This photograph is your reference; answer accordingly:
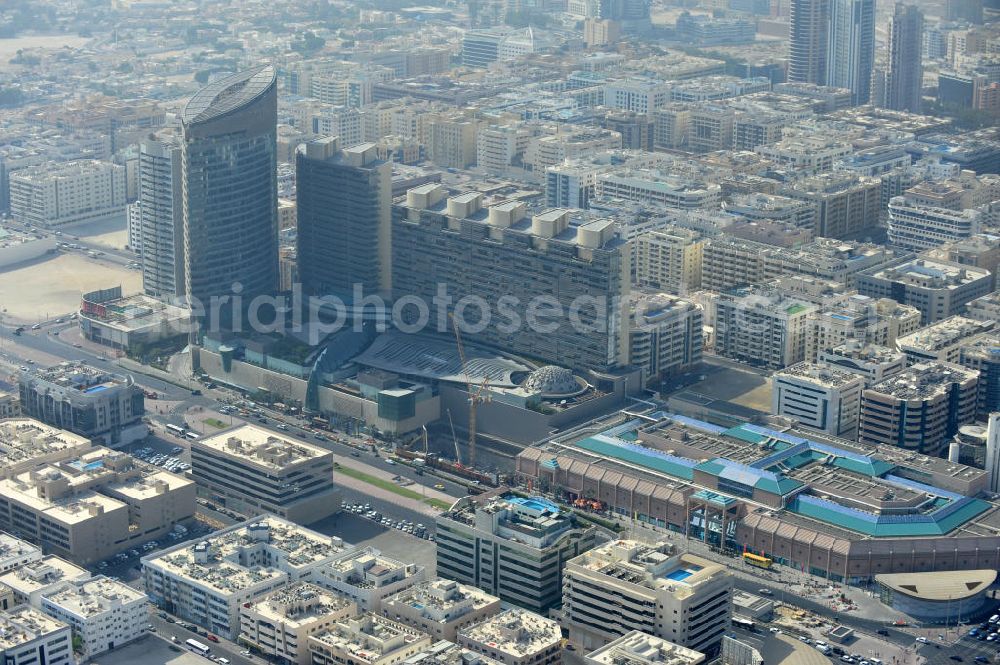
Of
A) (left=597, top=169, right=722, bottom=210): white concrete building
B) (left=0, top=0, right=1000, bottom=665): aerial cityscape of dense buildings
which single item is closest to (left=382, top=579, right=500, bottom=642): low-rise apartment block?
(left=0, top=0, right=1000, bottom=665): aerial cityscape of dense buildings

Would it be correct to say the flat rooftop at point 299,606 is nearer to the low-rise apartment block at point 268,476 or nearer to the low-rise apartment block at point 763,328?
the low-rise apartment block at point 268,476

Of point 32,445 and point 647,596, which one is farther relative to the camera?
point 32,445

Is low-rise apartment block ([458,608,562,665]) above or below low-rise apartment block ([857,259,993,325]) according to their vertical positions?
below

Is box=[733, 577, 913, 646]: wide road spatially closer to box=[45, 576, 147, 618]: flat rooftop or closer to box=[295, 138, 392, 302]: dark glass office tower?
box=[45, 576, 147, 618]: flat rooftop

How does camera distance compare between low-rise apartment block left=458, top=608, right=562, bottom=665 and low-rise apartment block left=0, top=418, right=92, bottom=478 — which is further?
low-rise apartment block left=0, top=418, right=92, bottom=478

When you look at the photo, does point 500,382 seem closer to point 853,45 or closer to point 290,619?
point 290,619

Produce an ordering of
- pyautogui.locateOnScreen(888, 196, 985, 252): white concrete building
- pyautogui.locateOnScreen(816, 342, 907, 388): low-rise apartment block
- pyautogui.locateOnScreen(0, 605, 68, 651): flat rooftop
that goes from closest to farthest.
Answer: pyautogui.locateOnScreen(0, 605, 68, 651): flat rooftop < pyautogui.locateOnScreen(816, 342, 907, 388): low-rise apartment block < pyautogui.locateOnScreen(888, 196, 985, 252): white concrete building

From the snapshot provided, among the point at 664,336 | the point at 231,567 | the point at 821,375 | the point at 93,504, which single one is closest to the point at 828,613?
the point at 821,375
